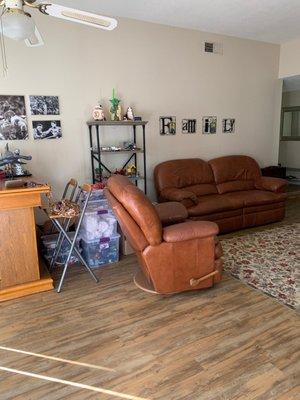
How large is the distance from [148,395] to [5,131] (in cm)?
301

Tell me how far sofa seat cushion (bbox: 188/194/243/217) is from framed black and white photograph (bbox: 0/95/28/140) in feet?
7.28

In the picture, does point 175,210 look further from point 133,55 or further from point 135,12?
point 135,12

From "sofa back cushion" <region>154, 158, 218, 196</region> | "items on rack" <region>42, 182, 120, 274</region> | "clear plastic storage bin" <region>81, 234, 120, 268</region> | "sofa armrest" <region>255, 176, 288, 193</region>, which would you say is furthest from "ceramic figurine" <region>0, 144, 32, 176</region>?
"sofa armrest" <region>255, 176, 288, 193</region>

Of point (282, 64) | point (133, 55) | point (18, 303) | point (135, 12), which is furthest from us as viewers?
point (282, 64)

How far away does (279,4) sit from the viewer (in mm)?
3439

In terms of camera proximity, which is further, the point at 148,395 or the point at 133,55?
the point at 133,55

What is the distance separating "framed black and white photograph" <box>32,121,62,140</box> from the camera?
349 centimetres

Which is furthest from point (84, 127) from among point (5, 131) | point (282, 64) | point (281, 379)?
point (282, 64)

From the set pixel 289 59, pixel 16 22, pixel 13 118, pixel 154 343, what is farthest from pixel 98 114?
pixel 289 59

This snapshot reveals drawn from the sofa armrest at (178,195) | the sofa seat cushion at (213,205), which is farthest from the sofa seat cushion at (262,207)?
the sofa armrest at (178,195)

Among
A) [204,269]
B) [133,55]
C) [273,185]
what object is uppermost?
[133,55]

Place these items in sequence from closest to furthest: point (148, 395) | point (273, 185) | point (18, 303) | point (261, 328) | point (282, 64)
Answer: point (148, 395) → point (261, 328) → point (18, 303) → point (273, 185) → point (282, 64)

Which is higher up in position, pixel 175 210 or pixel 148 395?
pixel 175 210

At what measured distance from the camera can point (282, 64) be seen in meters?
5.20
